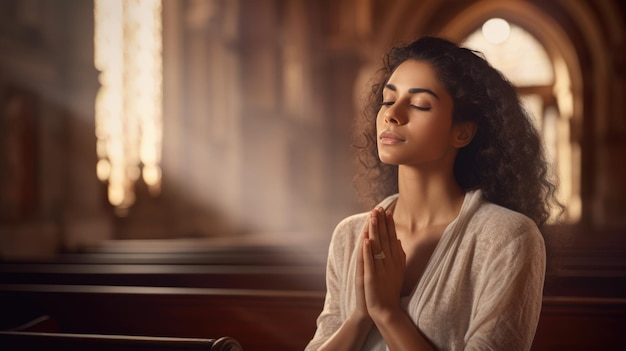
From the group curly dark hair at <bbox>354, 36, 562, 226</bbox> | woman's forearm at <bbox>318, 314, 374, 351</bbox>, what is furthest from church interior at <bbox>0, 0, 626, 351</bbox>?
woman's forearm at <bbox>318, 314, 374, 351</bbox>

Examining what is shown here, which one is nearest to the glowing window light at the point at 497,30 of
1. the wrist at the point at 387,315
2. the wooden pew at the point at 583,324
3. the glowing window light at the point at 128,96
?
the glowing window light at the point at 128,96

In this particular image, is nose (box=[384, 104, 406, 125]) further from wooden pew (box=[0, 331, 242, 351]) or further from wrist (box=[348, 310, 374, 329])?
wooden pew (box=[0, 331, 242, 351])

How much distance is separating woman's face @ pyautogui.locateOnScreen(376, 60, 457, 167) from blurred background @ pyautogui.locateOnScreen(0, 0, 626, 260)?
0.40 metres

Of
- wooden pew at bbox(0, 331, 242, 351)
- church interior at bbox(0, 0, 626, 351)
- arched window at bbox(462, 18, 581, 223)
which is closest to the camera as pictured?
wooden pew at bbox(0, 331, 242, 351)

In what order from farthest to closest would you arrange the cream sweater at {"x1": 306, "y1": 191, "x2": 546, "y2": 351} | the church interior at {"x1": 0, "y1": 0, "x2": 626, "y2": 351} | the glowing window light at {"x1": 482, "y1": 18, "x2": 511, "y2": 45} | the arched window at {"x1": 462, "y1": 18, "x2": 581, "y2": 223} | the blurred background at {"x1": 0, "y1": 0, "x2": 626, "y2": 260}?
the glowing window light at {"x1": 482, "y1": 18, "x2": 511, "y2": 45}
the arched window at {"x1": 462, "y1": 18, "x2": 581, "y2": 223}
the blurred background at {"x1": 0, "y1": 0, "x2": 626, "y2": 260}
the church interior at {"x1": 0, "y1": 0, "x2": 626, "y2": 351}
the cream sweater at {"x1": 306, "y1": 191, "x2": 546, "y2": 351}

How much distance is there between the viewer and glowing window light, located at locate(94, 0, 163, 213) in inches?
386

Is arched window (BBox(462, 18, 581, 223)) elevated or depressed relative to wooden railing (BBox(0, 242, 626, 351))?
elevated

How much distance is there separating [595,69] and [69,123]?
14485 millimetres

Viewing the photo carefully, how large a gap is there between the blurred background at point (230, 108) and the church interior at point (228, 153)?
3cm

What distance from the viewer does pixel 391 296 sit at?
5.14ft

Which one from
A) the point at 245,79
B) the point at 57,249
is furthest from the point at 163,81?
the point at 57,249

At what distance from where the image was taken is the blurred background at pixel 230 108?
7242 mm

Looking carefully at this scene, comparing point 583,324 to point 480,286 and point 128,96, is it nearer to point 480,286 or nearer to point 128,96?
point 480,286

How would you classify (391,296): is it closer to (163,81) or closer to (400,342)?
(400,342)
